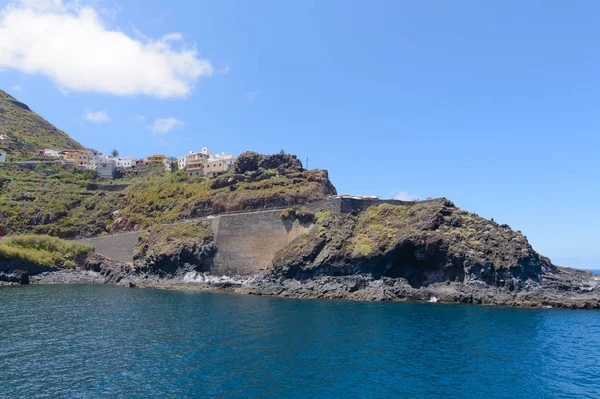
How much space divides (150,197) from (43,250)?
2194 cm

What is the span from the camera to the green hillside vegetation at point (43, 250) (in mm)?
68375

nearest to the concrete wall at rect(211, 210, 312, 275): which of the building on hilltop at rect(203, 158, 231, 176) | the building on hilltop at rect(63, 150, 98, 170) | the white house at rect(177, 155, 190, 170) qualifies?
the building on hilltop at rect(203, 158, 231, 176)

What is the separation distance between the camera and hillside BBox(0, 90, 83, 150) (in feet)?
439

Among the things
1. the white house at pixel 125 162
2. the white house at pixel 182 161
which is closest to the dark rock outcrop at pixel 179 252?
the white house at pixel 182 161

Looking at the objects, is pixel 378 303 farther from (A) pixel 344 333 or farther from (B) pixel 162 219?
(B) pixel 162 219

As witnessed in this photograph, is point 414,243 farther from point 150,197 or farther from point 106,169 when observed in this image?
point 106,169

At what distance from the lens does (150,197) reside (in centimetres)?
8744

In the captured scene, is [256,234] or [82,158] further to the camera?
[82,158]

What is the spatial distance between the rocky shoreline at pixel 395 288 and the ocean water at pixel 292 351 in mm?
4142

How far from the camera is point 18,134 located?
450 feet

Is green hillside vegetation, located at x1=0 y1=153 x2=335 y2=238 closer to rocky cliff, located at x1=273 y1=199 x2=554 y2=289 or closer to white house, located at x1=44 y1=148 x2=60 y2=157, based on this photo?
rocky cliff, located at x1=273 y1=199 x2=554 y2=289

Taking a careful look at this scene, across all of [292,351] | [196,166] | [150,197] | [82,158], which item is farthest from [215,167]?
[292,351]

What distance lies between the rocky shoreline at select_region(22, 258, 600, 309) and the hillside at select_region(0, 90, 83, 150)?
311 feet

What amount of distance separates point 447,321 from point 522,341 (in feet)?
25.2
